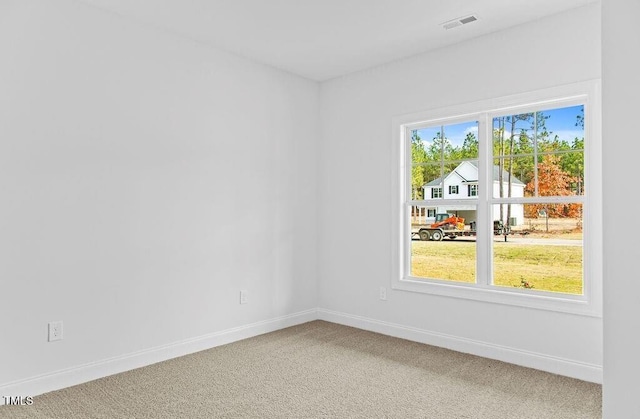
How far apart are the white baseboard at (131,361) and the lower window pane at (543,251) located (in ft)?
7.19

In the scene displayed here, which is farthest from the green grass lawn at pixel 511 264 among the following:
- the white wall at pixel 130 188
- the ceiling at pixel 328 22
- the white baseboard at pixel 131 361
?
the ceiling at pixel 328 22

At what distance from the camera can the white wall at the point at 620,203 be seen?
960mm

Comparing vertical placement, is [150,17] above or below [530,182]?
above

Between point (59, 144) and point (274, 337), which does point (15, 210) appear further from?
point (274, 337)

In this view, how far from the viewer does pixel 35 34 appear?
2.75 meters

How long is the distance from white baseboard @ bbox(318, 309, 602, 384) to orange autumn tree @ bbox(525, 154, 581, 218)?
108 centimetres

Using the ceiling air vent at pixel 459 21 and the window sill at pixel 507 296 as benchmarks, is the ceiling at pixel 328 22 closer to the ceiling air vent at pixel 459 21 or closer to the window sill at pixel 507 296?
the ceiling air vent at pixel 459 21

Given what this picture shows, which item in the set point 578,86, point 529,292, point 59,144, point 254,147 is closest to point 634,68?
point 578,86

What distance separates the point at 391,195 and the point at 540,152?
135 cm

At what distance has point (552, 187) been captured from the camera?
331 cm

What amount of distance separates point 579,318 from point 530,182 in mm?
1078

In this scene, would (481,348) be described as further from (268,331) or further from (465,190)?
(268,331)

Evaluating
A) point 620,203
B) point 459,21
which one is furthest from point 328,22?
point 620,203

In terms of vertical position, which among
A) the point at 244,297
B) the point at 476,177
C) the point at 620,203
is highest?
the point at 476,177
